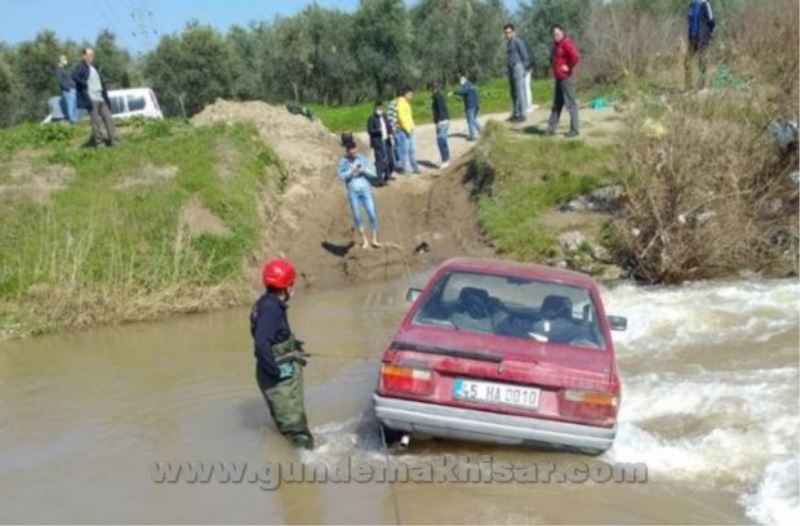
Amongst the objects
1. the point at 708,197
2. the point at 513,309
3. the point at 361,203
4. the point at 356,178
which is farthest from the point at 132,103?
the point at 513,309

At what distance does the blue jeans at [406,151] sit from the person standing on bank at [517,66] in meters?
2.25

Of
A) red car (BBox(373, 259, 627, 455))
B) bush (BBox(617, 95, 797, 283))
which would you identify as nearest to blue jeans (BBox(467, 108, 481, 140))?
bush (BBox(617, 95, 797, 283))

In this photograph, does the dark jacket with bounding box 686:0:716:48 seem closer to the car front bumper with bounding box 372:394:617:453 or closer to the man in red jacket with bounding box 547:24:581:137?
the man in red jacket with bounding box 547:24:581:137

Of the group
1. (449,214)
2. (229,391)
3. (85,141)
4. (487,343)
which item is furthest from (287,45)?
(487,343)

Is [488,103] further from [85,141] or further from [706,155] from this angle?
[706,155]

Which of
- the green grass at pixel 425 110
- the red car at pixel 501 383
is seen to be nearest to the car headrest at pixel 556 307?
the red car at pixel 501 383

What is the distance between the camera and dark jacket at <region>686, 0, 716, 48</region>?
17.8 metres

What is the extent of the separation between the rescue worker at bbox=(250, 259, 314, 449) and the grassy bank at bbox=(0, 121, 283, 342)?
7.59m

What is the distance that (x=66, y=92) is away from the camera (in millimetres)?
22734

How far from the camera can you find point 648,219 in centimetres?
1414

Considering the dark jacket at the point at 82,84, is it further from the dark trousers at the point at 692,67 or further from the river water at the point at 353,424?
the dark trousers at the point at 692,67

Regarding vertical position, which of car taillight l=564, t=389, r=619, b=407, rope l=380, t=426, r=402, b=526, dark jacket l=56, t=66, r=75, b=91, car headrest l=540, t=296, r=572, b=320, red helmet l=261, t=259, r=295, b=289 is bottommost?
rope l=380, t=426, r=402, b=526

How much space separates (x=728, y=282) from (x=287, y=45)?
36768 mm

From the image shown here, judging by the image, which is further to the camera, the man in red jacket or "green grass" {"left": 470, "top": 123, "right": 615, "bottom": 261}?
the man in red jacket
